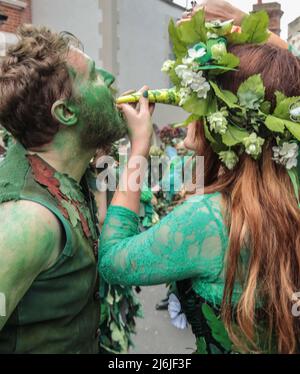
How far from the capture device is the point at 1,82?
1.46 metres

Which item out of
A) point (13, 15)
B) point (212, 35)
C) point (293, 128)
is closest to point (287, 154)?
point (293, 128)

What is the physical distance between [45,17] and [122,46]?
189 cm

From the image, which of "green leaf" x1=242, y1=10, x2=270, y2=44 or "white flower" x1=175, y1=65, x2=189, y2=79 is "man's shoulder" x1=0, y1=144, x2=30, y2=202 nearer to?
"white flower" x1=175, y1=65, x2=189, y2=79

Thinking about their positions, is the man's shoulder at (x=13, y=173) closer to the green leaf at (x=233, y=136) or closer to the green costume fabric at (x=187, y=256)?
the green costume fabric at (x=187, y=256)

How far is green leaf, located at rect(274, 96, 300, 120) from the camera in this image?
1316 mm

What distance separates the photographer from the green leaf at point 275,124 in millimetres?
1321

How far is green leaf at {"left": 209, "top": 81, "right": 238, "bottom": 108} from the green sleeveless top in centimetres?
60

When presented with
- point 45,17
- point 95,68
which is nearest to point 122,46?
point 45,17

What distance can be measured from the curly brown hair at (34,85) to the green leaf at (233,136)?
21.8 inches

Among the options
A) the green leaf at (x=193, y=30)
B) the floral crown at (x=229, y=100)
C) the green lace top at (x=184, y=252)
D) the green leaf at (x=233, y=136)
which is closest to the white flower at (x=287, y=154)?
the floral crown at (x=229, y=100)

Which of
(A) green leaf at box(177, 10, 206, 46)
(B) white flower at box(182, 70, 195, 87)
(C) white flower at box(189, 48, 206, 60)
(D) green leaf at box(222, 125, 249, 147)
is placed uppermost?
(A) green leaf at box(177, 10, 206, 46)

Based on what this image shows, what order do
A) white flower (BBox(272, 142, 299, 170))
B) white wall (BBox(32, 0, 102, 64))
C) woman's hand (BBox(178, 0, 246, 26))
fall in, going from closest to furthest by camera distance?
white flower (BBox(272, 142, 299, 170)) → woman's hand (BBox(178, 0, 246, 26)) → white wall (BBox(32, 0, 102, 64))

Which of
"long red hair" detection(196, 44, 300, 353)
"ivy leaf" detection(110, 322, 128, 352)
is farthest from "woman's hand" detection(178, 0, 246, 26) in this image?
"ivy leaf" detection(110, 322, 128, 352)

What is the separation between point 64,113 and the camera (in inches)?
59.5
